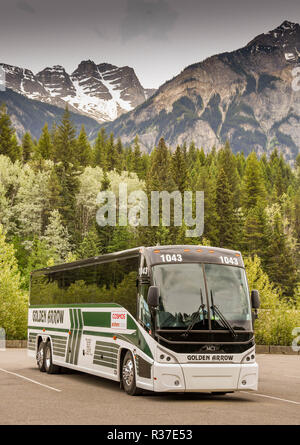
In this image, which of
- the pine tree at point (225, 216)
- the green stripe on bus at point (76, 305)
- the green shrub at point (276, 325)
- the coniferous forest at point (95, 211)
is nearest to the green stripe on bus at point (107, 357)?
the green stripe on bus at point (76, 305)

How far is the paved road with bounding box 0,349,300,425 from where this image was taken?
1027 cm

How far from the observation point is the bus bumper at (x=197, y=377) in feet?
41.4

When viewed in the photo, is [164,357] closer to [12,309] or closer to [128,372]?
[128,372]

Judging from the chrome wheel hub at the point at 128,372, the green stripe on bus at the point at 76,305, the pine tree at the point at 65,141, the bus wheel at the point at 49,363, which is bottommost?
the bus wheel at the point at 49,363

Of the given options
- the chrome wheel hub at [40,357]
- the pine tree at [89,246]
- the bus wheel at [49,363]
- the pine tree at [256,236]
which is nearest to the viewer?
the bus wheel at [49,363]

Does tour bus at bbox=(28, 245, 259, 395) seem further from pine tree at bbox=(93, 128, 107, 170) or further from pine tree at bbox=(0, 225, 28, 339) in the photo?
pine tree at bbox=(93, 128, 107, 170)

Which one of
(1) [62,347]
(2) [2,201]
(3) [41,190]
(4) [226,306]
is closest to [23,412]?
(4) [226,306]

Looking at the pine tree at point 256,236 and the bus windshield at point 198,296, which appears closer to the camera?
the bus windshield at point 198,296

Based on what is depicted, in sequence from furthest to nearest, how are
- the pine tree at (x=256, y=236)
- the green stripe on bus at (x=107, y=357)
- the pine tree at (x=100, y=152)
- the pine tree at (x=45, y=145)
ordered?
→ the pine tree at (x=100, y=152) < the pine tree at (x=45, y=145) < the pine tree at (x=256, y=236) < the green stripe on bus at (x=107, y=357)

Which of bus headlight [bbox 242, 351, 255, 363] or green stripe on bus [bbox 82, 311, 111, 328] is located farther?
green stripe on bus [bbox 82, 311, 111, 328]

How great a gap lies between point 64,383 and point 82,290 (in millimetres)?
2435

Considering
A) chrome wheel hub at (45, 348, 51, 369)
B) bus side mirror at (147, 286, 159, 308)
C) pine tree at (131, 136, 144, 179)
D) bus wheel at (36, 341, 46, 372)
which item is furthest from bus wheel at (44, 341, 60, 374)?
pine tree at (131, 136, 144, 179)

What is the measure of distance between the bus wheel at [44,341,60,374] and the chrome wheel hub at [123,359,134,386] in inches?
241

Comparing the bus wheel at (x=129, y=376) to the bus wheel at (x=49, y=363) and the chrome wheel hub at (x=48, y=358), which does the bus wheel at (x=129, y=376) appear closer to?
the bus wheel at (x=49, y=363)
